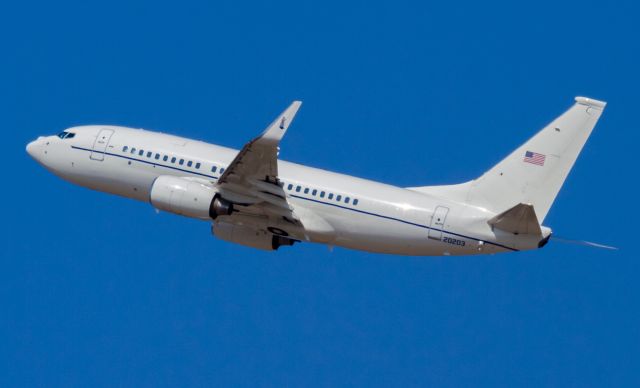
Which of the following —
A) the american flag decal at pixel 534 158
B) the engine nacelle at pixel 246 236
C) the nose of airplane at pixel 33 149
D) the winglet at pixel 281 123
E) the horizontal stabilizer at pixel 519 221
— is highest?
the american flag decal at pixel 534 158

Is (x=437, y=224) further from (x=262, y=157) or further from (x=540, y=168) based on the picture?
(x=262, y=157)

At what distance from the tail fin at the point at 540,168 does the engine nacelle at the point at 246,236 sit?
8.68 meters

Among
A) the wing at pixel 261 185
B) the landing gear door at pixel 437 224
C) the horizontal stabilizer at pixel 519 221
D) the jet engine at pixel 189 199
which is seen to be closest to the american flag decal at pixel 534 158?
the horizontal stabilizer at pixel 519 221

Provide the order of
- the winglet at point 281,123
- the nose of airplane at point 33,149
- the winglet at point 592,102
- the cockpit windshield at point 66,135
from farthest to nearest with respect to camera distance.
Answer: the nose of airplane at point 33,149 < the cockpit windshield at point 66,135 < the winglet at point 592,102 < the winglet at point 281,123

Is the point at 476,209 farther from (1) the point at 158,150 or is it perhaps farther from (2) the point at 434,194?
(1) the point at 158,150

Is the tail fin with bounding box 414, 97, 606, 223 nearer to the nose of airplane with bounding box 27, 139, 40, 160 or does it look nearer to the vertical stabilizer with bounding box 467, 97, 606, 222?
the vertical stabilizer with bounding box 467, 97, 606, 222

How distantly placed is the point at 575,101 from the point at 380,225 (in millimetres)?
9903

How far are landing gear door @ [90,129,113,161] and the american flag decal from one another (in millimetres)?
19605

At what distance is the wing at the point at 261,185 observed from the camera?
6038cm

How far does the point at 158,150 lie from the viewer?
220 feet

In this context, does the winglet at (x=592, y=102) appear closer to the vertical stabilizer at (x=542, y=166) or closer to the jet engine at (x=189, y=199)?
the vertical stabilizer at (x=542, y=166)

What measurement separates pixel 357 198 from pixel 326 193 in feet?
4.75

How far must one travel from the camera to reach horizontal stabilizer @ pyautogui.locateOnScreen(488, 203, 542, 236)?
59250 mm

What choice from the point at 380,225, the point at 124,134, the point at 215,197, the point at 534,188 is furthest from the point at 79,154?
the point at 534,188
